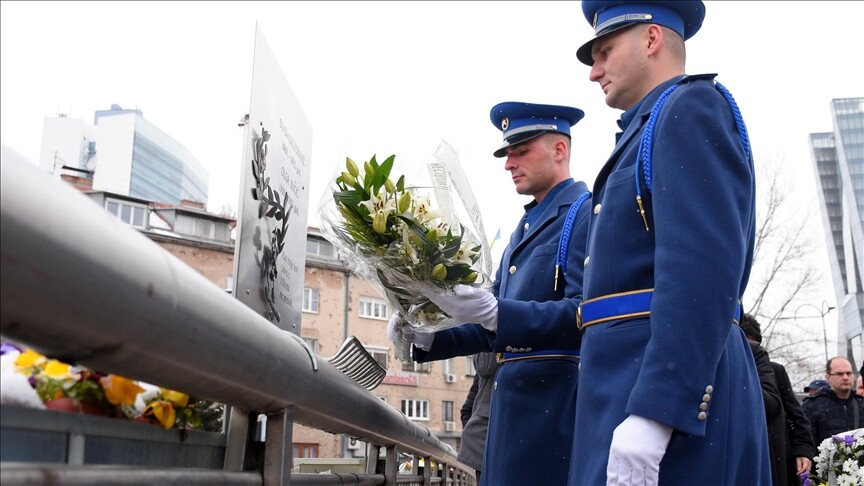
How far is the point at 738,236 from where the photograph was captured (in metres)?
2.38

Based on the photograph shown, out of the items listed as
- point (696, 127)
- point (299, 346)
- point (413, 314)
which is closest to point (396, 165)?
point (413, 314)

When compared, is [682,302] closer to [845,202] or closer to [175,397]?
[175,397]

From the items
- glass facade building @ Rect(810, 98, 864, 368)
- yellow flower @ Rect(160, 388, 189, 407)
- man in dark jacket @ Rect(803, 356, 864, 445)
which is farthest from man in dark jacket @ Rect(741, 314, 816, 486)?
glass facade building @ Rect(810, 98, 864, 368)

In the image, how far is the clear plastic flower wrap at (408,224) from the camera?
2768 millimetres

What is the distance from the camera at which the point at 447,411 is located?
47875 millimetres

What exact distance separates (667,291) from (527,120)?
204 centimetres

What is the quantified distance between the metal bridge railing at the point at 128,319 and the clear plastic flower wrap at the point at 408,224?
0.96 m

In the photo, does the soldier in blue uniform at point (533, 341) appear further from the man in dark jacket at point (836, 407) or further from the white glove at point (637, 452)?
the man in dark jacket at point (836, 407)

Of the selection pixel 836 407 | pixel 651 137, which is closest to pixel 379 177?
pixel 651 137

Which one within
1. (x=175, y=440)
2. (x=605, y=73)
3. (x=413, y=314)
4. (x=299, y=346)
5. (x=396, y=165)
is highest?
(x=605, y=73)

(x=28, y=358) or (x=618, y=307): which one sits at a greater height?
(x=618, y=307)

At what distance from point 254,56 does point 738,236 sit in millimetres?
1310

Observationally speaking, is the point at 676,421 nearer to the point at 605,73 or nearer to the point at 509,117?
the point at 605,73

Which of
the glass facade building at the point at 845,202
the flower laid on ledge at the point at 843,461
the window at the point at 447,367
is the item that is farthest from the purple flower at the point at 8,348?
the glass facade building at the point at 845,202
